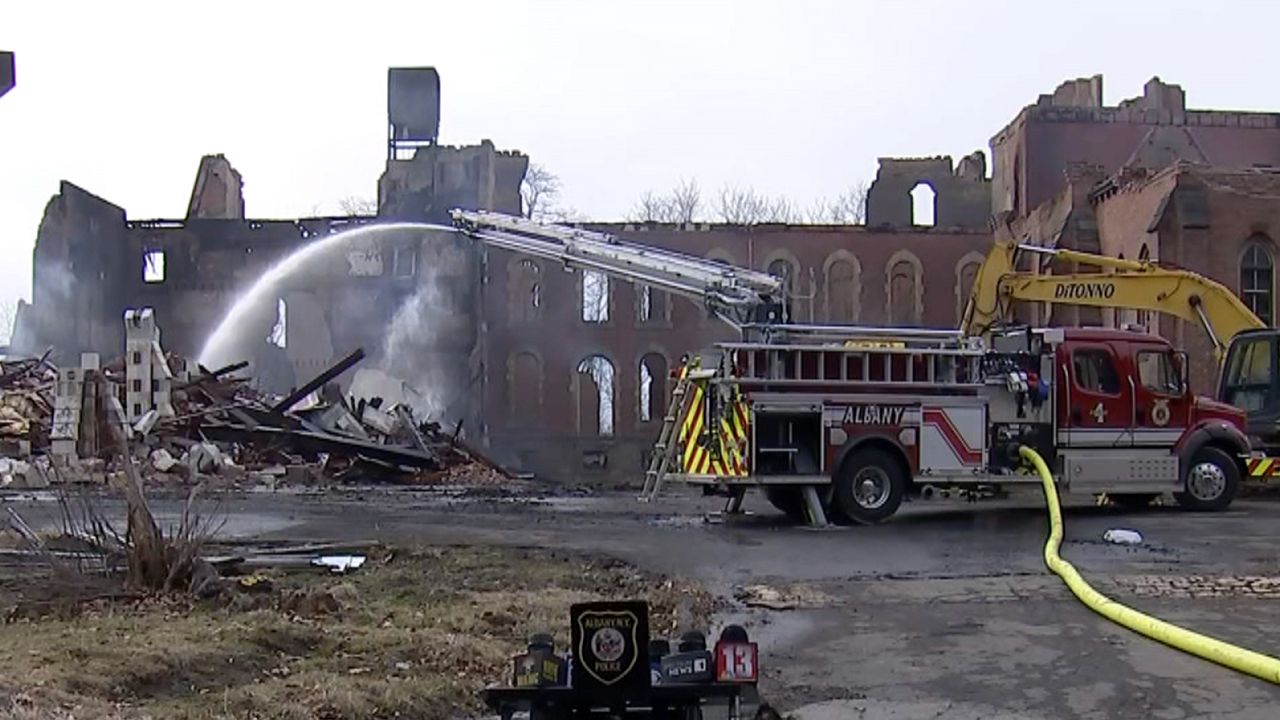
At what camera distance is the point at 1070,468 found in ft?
59.6

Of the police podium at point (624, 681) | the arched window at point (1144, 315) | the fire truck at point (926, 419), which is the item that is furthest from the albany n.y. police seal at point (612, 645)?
the arched window at point (1144, 315)

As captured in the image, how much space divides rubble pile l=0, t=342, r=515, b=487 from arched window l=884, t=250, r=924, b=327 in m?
23.4

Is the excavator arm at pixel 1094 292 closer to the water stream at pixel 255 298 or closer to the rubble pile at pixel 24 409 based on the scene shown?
the rubble pile at pixel 24 409

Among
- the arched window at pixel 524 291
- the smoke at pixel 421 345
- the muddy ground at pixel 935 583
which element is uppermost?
the arched window at pixel 524 291

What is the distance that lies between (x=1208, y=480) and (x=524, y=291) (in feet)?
104

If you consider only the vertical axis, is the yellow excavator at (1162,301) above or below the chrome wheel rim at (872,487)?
above

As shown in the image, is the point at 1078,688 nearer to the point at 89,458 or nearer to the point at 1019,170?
the point at 89,458

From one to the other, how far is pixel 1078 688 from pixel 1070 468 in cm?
1111

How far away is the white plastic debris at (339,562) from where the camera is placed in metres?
11.5

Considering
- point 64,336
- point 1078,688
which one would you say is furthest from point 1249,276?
point 64,336

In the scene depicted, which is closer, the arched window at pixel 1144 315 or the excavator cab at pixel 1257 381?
the excavator cab at pixel 1257 381

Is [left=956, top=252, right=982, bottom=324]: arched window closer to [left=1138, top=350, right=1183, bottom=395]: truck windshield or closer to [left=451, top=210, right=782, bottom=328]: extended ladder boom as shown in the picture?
[left=451, top=210, right=782, bottom=328]: extended ladder boom

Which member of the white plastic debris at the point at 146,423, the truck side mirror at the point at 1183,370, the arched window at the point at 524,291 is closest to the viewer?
the truck side mirror at the point at 1183,370

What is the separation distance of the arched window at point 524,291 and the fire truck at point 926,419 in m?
28.7
